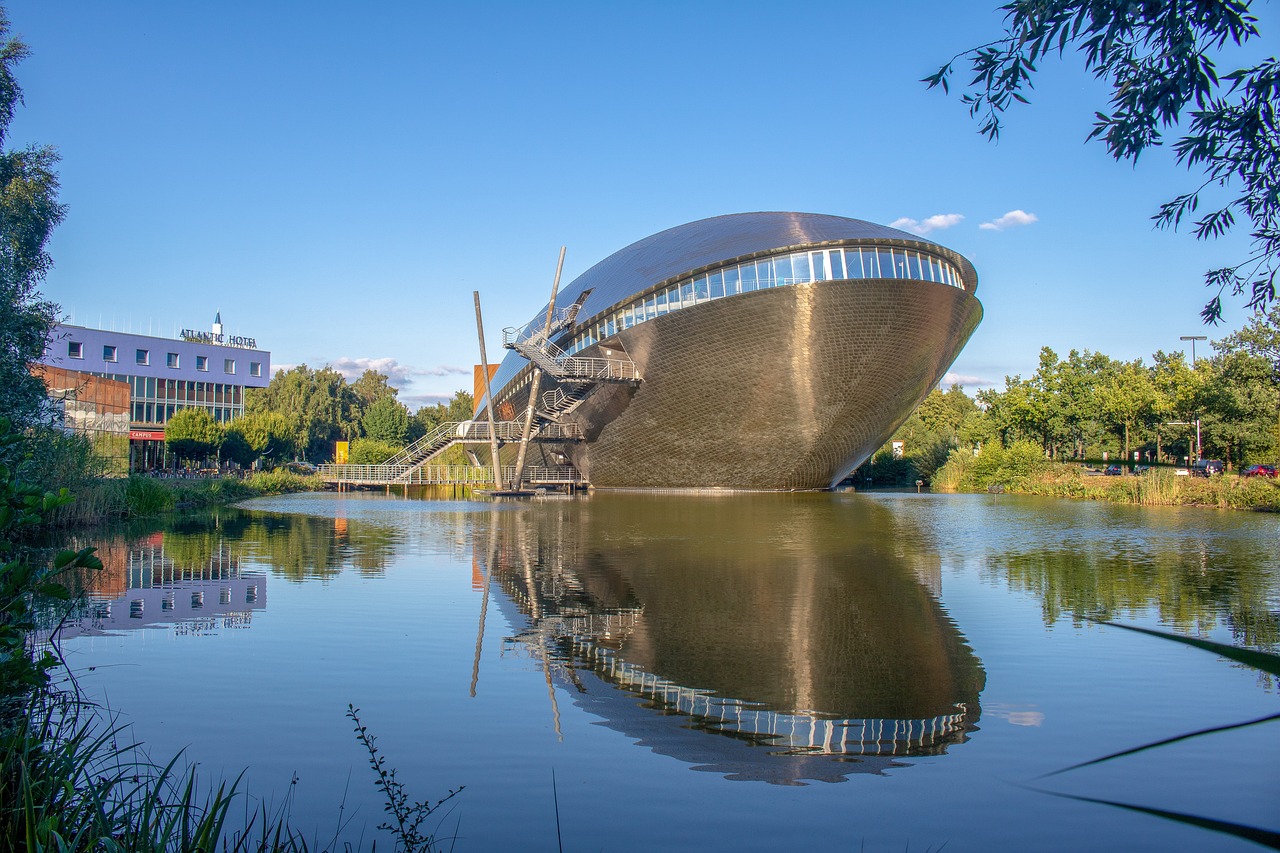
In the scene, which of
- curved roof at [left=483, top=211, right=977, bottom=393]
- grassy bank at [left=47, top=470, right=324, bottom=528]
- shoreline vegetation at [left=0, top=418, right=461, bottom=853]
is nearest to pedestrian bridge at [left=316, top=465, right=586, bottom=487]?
curved roof at [left=483, top=211, right=977, bottom=393]

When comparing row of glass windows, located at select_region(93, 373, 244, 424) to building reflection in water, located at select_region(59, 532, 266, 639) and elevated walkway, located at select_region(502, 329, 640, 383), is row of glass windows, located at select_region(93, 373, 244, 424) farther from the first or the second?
building reflection in water, located at select_region(59, 532, 266, 639)

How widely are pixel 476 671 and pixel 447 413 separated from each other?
92.8 meters

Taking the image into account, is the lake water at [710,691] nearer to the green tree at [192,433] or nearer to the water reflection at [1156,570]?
the water reflection at [1156,570]

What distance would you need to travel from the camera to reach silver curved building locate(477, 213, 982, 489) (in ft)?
116

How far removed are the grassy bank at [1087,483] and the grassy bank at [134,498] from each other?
3096 centimetres

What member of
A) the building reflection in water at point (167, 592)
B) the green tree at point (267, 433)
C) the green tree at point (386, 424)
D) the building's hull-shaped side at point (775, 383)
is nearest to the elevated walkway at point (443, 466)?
the building's hull-shaped side at point (775, 383)

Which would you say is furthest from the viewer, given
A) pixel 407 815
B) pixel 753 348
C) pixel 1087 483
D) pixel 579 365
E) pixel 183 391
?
pixel 183 391

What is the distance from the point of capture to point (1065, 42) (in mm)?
4188

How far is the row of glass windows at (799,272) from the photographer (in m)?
35.0

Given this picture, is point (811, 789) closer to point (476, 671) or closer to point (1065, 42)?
point (476, 671)

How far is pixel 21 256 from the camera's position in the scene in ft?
60.1

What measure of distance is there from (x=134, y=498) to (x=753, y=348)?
74.6 ft

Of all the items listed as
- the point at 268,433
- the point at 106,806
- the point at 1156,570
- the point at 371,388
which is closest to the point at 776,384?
the point at 1156,570

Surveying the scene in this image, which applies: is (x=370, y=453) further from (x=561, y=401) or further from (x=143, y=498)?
(x=143, y=498)
